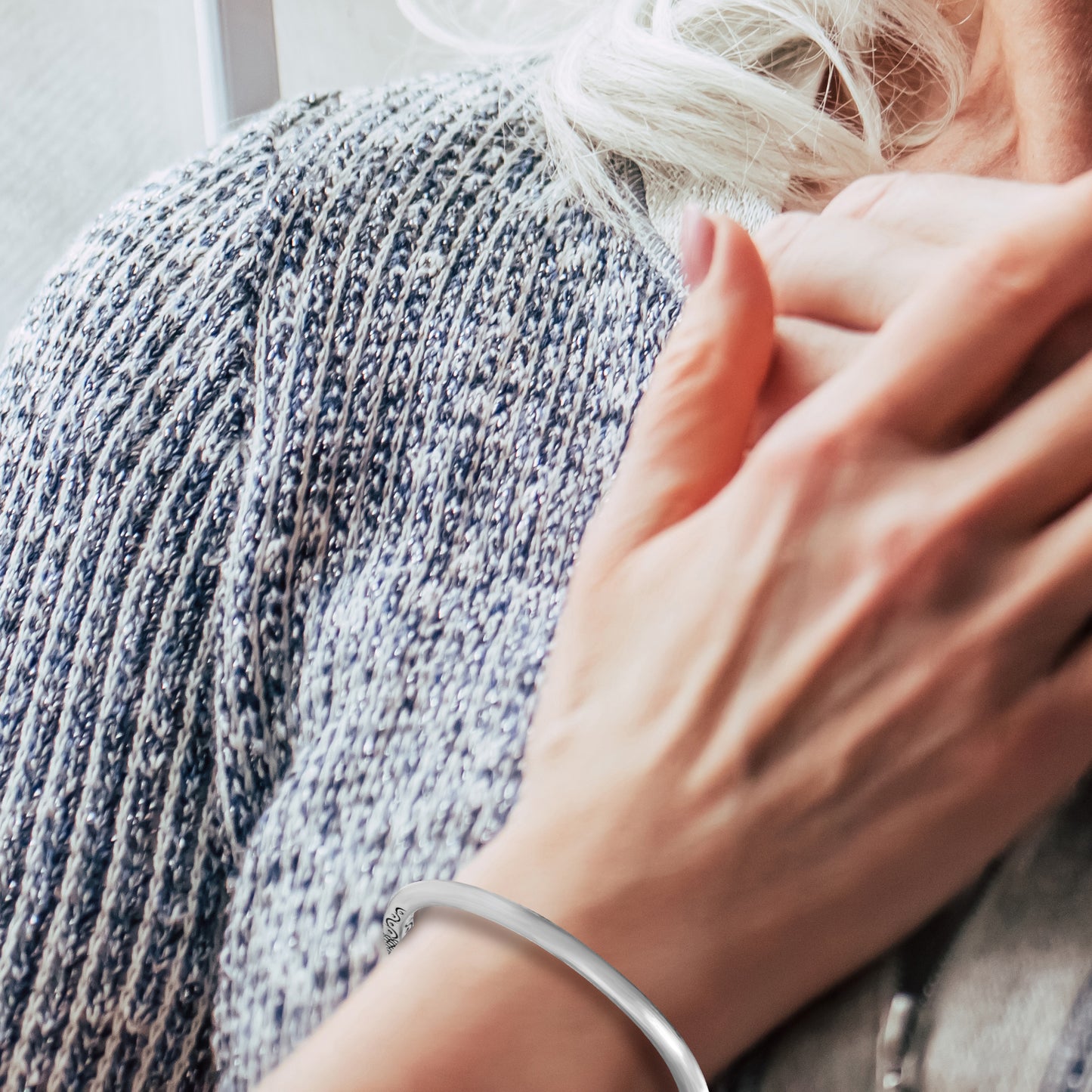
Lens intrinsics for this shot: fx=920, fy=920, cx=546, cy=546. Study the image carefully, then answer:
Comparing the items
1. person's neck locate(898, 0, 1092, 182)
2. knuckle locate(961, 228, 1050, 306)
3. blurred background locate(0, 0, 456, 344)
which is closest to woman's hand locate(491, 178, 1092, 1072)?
knuckle locate(961, 228, 1050, 306)

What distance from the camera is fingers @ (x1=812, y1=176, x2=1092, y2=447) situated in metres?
0.22

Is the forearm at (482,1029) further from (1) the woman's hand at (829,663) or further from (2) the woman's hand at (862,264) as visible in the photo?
(2) the woman's hand at (862,264)

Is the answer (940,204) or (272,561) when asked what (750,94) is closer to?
(940,204)

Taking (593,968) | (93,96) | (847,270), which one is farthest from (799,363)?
(93,96)

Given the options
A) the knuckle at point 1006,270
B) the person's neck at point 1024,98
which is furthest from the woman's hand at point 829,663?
the person's neck at point 1024,98

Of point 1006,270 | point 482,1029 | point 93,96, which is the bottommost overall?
point 482,1029

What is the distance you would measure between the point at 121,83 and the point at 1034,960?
1.74 feet

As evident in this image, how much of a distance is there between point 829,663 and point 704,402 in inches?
3.0

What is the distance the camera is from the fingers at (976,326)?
8.8 inches

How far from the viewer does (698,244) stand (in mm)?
258

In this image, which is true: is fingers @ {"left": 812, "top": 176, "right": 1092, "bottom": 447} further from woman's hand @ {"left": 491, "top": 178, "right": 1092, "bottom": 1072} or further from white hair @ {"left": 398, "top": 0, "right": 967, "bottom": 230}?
white hair @ {"left": 398, "top": 0, "right": 967, "bottom": 230}

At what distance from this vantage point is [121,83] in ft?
1.54

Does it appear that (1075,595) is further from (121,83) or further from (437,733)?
(121,83)

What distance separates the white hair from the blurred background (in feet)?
0.47
